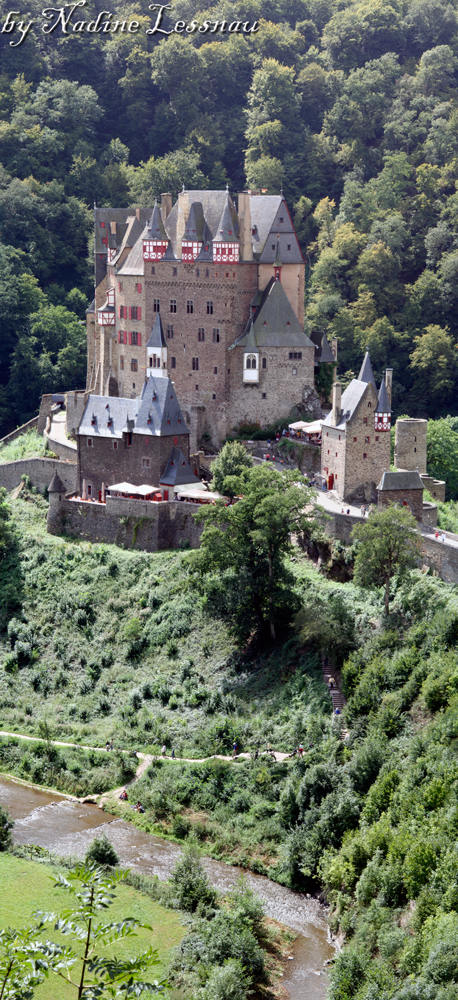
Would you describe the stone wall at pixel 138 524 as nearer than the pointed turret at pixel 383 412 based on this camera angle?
No

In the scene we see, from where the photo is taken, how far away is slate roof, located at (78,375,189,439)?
63.7 meters

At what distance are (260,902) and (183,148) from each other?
74222 millimetres

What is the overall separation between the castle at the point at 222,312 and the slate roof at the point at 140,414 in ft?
11.1

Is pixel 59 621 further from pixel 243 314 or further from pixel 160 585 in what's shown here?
pixel 243 314

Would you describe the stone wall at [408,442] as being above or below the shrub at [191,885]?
above

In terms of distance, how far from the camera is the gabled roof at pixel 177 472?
63250 mm

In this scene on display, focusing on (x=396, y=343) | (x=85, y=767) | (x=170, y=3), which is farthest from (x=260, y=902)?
(x=170, y=3)

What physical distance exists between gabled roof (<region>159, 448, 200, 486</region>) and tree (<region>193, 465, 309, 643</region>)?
755 centimetres

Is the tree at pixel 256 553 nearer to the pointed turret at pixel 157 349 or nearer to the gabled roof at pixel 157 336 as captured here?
the pointed turret at pixel 157 349

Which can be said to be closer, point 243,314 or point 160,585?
point 160,585

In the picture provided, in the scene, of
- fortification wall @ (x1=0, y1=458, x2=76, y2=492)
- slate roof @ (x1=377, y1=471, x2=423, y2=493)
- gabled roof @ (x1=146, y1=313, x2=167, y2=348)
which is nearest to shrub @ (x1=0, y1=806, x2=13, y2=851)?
slate roof @ (x1=377, y1=471, x2=423, y2=493)

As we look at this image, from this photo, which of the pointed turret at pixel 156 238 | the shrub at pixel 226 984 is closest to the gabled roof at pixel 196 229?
the pointed turret at pixel 156 238

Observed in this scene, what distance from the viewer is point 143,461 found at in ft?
211

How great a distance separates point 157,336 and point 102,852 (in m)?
31.3
